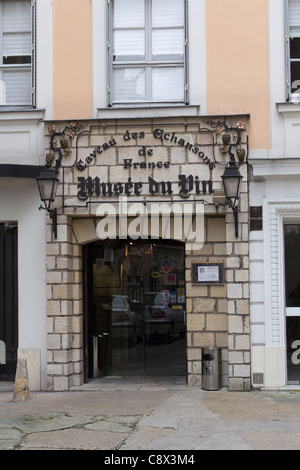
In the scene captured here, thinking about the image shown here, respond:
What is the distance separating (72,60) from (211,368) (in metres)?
5.36

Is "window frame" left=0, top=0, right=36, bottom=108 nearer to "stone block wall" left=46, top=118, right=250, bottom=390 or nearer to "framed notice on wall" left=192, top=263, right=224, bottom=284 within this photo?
"stone block wall" left=46, top=118, right=250, bottom=390

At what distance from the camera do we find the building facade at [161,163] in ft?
35.6

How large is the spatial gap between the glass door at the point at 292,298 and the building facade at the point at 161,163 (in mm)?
35

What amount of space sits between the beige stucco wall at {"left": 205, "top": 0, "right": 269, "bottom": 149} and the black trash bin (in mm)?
3284

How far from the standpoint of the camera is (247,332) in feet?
35.2

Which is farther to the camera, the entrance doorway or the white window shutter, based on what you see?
the entrance doorway

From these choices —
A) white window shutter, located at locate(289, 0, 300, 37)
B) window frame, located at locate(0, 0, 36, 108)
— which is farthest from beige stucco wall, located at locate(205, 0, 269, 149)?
window frame, located at locate(0, 0, 36, 108)

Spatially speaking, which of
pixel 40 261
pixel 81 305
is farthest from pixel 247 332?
pixel 40 261

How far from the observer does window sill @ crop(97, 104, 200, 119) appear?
36.1 feet

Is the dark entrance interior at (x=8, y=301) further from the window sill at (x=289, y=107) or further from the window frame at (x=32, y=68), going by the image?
the window sill at (x=289, y=107)

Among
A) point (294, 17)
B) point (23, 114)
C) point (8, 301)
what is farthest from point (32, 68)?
point (294, 17)

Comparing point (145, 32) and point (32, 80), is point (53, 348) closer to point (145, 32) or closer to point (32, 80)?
point (32, 80)

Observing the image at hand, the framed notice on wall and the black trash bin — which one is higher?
the framed notice on wall

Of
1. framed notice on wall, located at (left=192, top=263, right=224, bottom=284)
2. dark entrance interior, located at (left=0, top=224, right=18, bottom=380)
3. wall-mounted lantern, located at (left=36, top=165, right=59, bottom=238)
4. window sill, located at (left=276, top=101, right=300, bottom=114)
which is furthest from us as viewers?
dark entrance interior, located at (left=0, top=224, right=18, bottom=380)
